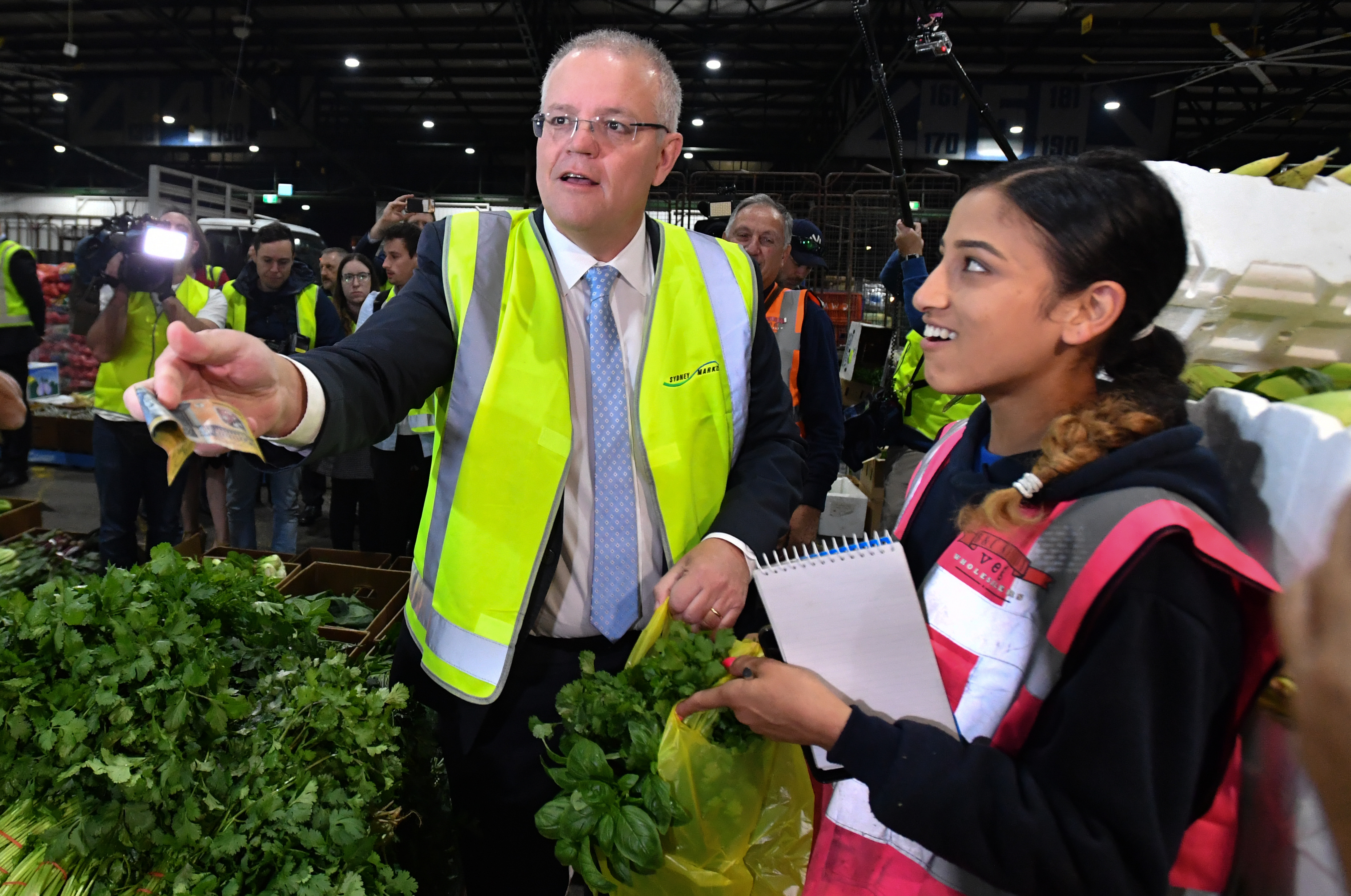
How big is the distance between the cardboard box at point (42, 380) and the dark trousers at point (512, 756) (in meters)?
7.32

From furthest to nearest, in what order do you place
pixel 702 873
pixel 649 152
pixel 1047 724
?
1. pixel 649 152
2. pixel 702 873
3. pixel 1047 724

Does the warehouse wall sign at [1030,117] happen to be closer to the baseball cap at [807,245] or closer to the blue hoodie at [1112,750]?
the baseball cap at [807,245]

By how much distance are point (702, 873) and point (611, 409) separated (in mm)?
792

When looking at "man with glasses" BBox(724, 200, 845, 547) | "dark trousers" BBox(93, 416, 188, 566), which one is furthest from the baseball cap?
"dark trousers" BBox(93, 416, 188, 566)

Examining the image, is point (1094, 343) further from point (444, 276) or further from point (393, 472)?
point (393, 472)

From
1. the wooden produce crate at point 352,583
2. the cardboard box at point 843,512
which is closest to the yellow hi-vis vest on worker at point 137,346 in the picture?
the wooden produce crate at point 352,583

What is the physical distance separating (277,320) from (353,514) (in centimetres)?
121

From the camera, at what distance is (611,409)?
152 centimetres

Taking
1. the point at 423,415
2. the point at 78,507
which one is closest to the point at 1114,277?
the point at 423,415

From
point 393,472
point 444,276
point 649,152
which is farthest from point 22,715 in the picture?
point 393,472

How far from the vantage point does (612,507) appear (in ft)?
4.96

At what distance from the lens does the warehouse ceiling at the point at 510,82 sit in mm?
11391

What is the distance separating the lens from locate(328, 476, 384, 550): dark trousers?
14.0 feet

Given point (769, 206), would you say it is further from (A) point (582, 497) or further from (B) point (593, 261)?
(A) point (582, 497)
